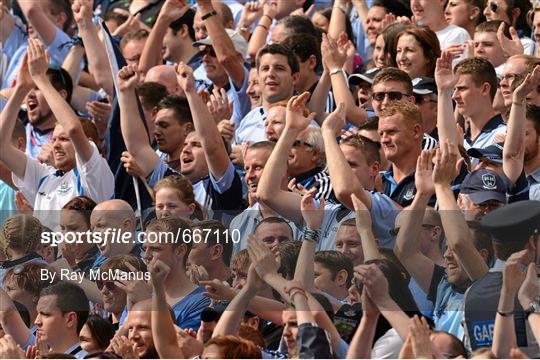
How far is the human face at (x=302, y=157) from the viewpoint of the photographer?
9.30 m

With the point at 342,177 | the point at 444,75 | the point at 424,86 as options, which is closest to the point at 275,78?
the point at 424,86

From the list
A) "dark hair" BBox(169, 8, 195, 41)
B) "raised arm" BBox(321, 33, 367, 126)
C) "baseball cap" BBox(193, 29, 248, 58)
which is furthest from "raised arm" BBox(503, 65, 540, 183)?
"dark hair" BBox(169, 8, 195, 41)

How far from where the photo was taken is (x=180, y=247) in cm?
862

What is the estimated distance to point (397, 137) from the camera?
28.7ft

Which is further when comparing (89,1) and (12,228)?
(89,1)

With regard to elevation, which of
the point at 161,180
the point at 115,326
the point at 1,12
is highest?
the point at 1,12

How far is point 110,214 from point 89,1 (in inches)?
122

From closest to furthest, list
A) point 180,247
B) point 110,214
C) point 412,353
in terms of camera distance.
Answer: point 412,353 → point 180,247 → point 110,214

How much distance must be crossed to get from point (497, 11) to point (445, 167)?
3464 mm

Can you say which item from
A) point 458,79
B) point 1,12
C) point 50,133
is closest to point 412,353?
point 458,79

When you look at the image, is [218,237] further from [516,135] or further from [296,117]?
[516,135]

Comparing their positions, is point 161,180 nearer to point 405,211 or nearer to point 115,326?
point 115,326

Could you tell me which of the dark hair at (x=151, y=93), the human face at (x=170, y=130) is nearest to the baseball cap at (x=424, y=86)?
the human face at (x=170, y=130)

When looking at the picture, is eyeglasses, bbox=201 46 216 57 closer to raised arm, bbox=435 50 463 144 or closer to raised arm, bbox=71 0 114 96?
raised arm, bbox=71 0 114 96
